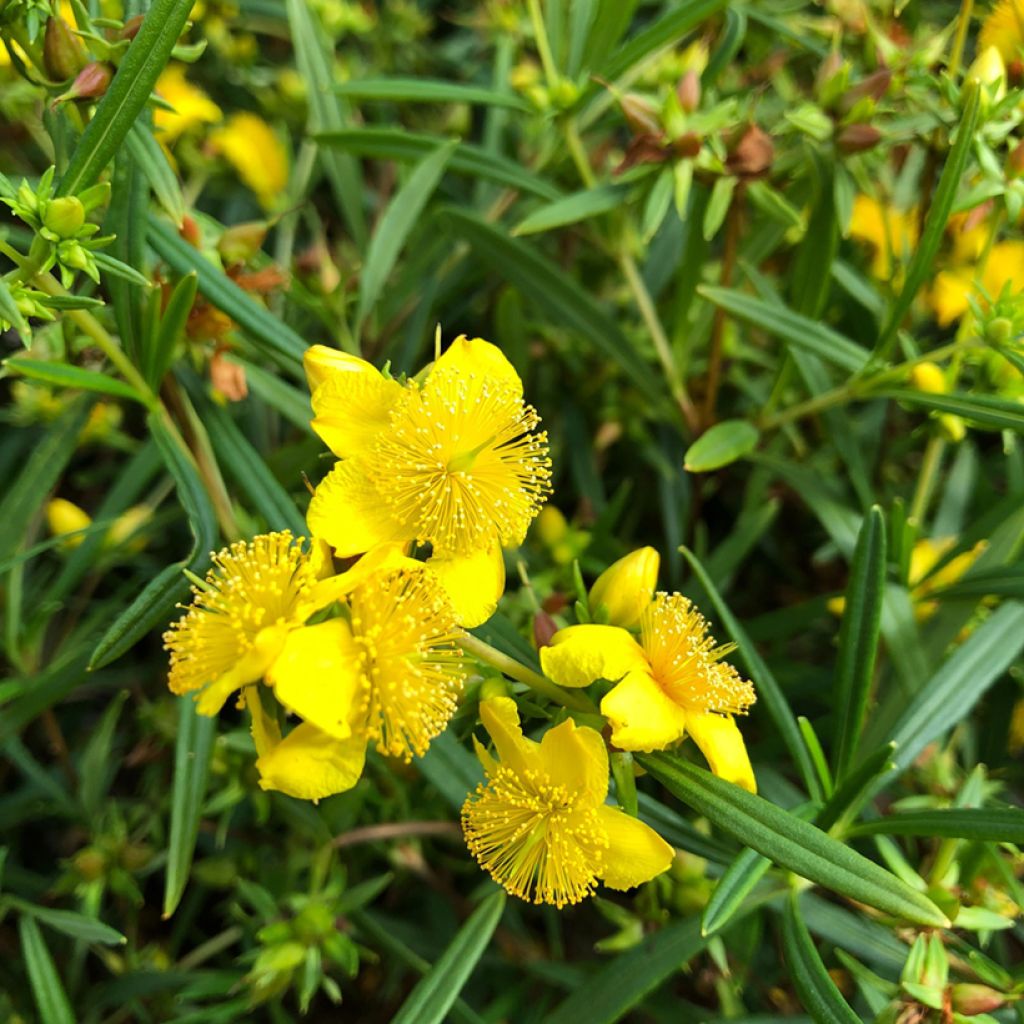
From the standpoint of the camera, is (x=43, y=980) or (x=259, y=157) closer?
(x=43, y=980)

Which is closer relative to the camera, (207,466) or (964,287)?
(207,466)

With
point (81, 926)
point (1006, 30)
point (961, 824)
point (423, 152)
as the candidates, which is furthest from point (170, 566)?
point (1006, 30)

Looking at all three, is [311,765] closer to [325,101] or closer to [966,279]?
[325,101]

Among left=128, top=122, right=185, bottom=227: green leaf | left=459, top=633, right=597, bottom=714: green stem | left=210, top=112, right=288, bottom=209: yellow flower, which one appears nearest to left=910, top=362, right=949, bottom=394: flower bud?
left=459, top=633, right=597, bottom=714: green stem

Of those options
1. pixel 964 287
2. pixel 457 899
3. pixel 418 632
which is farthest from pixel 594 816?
pixel 964 287

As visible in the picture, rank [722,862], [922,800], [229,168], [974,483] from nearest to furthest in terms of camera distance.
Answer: [722,862], [922,800], [974,483], [229,168]

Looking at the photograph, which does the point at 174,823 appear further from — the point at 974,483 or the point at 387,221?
the point at 974,483

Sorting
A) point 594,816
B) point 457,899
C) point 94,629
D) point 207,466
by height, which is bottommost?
point 457,899
